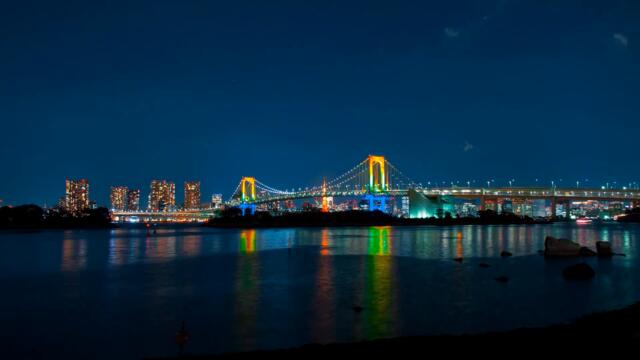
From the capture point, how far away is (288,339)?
32.7ft

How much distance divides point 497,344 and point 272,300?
7.42 m

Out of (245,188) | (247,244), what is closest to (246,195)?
(245,188)

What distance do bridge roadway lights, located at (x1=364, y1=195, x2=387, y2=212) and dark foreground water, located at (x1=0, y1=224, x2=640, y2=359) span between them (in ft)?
172

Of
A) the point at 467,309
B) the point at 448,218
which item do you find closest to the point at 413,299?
the point at 467,309

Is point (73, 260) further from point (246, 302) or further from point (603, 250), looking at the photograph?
point (603, 250)

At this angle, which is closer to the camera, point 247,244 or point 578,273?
point 578,273

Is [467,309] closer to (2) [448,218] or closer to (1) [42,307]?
(1) [42,307]

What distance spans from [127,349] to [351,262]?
15.4 metres

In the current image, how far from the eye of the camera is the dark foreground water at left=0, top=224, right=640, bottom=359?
1020 centimetres

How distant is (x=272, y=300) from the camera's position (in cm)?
1431

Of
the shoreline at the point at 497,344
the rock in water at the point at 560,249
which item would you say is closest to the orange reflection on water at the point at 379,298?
the shoreline at the point at 497,344

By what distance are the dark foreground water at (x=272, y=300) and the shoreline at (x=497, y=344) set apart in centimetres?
166

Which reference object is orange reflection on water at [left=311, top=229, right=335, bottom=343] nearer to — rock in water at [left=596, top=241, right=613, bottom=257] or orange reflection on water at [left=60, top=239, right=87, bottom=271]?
orange reflection on water at [left=60, top=239, right=87, bottom=271]

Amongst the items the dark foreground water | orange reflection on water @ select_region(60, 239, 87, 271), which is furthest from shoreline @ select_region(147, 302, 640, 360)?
orange reflection on water @ select_region(60, 239, 87, 271)
